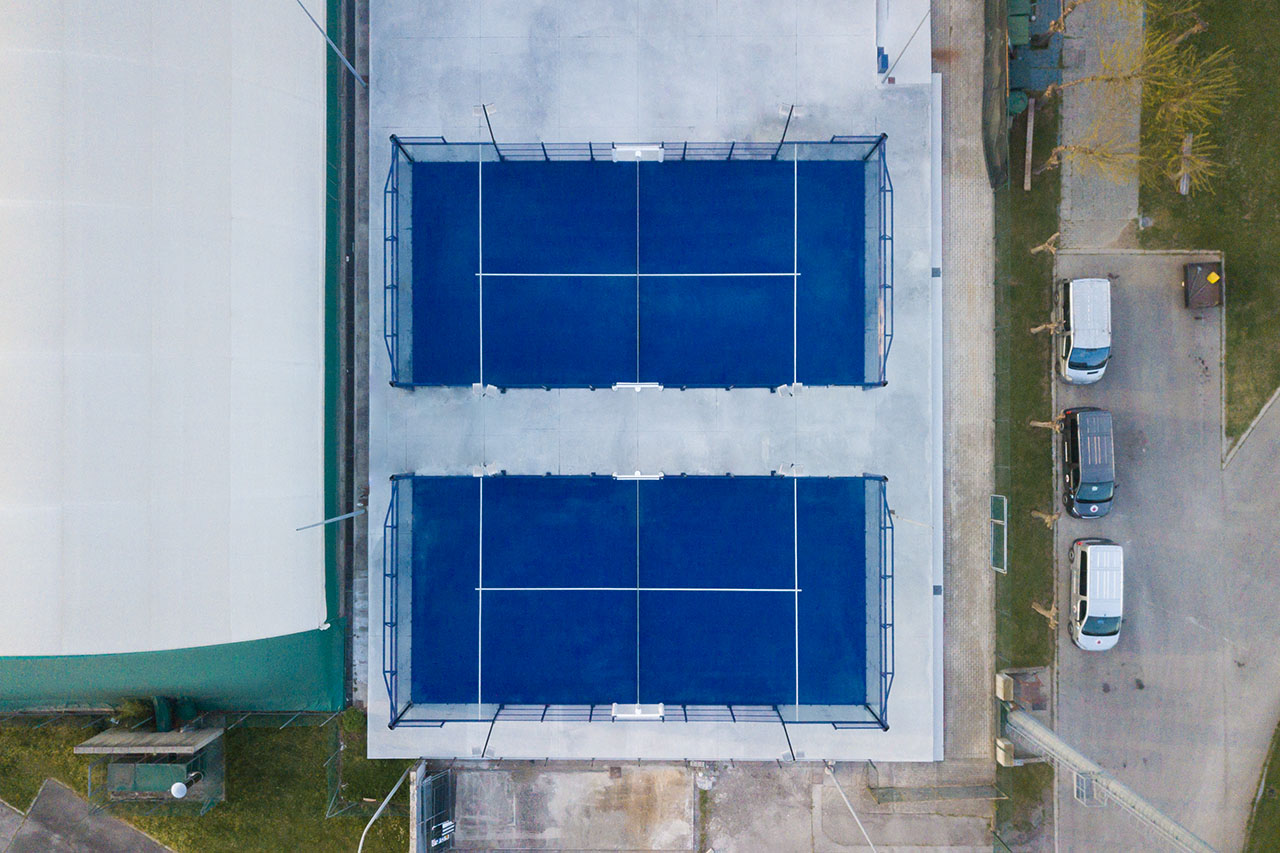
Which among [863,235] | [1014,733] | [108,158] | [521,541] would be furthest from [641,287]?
[1014,733]

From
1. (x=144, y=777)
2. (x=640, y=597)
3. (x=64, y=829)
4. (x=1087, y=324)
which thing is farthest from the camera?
(x=64, y=829)

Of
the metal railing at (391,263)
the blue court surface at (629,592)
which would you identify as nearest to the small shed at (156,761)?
the blue court surface at (629,592)

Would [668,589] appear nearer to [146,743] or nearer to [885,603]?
[885,603]

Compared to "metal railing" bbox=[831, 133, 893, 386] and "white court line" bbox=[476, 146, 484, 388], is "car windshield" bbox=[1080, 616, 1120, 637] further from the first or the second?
"white court line" bbox=[476, 146, 484, 388]

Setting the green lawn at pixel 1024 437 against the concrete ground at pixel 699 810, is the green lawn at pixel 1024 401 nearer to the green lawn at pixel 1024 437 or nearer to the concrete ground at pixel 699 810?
the green lawn at pixel 1024 437

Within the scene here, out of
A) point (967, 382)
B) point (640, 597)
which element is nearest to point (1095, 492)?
point (967, 382)

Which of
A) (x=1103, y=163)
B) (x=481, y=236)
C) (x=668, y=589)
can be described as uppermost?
(x=1103, y=163)

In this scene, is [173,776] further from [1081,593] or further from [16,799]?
[1081,593]

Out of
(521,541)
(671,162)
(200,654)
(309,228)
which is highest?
(671,162)
